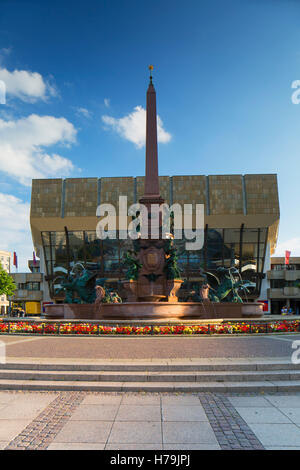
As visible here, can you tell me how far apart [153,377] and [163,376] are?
234 mm

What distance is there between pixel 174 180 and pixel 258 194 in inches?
513

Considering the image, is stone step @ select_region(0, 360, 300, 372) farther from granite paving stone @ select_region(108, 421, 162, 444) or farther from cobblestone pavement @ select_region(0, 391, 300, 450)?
granite paving stone @ select_region(108, 421, 162, 444)

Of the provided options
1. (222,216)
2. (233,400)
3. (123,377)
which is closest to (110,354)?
(123,377)

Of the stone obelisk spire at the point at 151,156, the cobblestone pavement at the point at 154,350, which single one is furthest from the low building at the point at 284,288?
the cobblestone pavement at the point at 154,350

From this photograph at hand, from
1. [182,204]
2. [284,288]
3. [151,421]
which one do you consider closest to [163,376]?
[151,421]

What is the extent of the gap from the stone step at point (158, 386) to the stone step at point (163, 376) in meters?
0.16

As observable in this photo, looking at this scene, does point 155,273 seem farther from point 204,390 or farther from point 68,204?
point 68,204

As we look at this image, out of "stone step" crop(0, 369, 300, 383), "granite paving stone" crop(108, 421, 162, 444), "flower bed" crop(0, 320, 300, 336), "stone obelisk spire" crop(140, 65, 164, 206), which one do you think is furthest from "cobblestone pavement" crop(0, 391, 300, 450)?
"stone obelisk spire" crop(140, 65, 164, 206)

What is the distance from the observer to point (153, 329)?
16547mm

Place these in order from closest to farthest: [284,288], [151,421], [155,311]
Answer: [151,421], [155,311], [284,288]

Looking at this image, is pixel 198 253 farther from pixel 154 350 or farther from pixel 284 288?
pixel 154 350

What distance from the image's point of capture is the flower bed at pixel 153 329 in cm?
1655

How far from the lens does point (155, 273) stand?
2527 cm

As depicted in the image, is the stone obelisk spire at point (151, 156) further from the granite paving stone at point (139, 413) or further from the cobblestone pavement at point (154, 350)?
the granite paving stone at point (139, 413)
